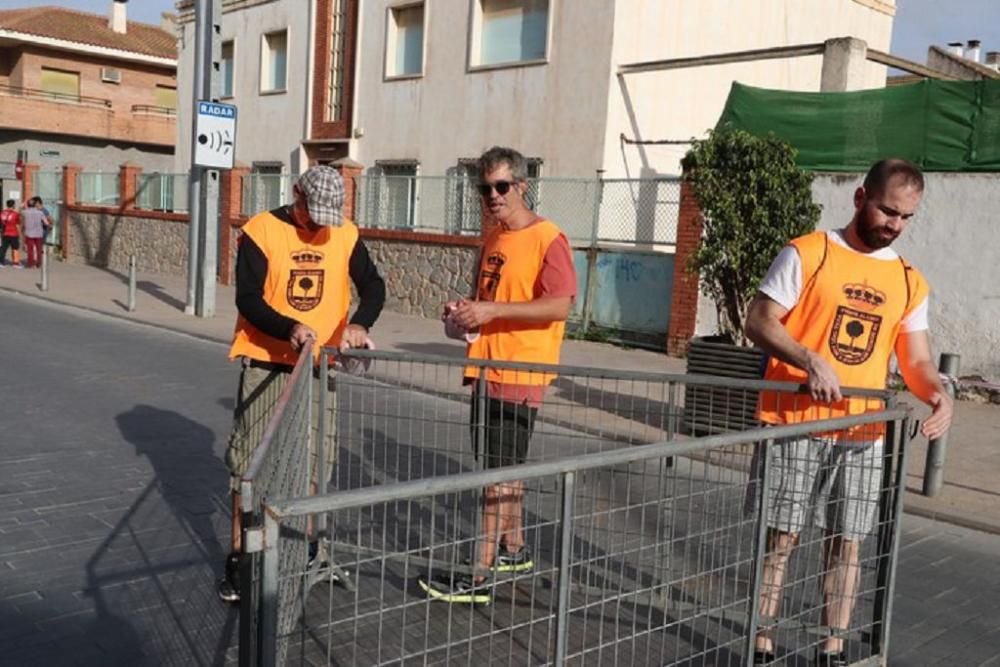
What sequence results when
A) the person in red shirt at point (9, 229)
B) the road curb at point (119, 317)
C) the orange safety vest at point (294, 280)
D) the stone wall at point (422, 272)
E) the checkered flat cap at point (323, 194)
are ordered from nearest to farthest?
the checkered flat cap at point (323, 194), the orange safety vest at point (294, 280), the road curb at point (119, 317), the stone wall at point (422, 272), the person in red shirt at point (9, 229)

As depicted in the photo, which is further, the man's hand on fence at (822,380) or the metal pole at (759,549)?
the man's hand on fence at (822,380)

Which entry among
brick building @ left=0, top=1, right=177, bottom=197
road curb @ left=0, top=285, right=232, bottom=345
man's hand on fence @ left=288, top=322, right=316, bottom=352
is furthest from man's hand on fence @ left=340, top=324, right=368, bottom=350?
brick building @ left=0, top=1, right=177, bottom=197

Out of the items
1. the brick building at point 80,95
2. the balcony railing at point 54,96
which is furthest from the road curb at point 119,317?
the balcony railing at point 54,96

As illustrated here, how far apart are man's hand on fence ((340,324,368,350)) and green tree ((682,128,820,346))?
5.84 m

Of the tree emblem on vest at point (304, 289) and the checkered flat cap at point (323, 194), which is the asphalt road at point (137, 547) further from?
the checkered flat cap at point (323, 194)

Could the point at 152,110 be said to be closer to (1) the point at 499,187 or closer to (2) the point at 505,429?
(1) the point at 499,187

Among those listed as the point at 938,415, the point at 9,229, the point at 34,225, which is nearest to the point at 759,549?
the point at 938,415

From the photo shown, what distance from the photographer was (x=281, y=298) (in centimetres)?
431

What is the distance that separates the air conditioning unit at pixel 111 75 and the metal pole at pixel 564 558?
43.9m

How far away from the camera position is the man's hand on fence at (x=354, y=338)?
430 cm

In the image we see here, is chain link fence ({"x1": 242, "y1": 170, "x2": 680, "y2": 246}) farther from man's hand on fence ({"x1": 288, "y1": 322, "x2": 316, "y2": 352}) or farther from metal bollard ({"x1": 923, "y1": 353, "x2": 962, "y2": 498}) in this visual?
man's hand on fence ({"x1": 288, "y1": 322, "x2": 316, "y2": 352})

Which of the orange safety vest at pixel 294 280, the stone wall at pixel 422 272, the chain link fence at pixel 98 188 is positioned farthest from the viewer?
the chain link fence at pixel 98 188

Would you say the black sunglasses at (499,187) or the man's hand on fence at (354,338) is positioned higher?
the black sunglasses at (499,187)

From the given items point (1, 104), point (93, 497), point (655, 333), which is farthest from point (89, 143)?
point (93, 497)
